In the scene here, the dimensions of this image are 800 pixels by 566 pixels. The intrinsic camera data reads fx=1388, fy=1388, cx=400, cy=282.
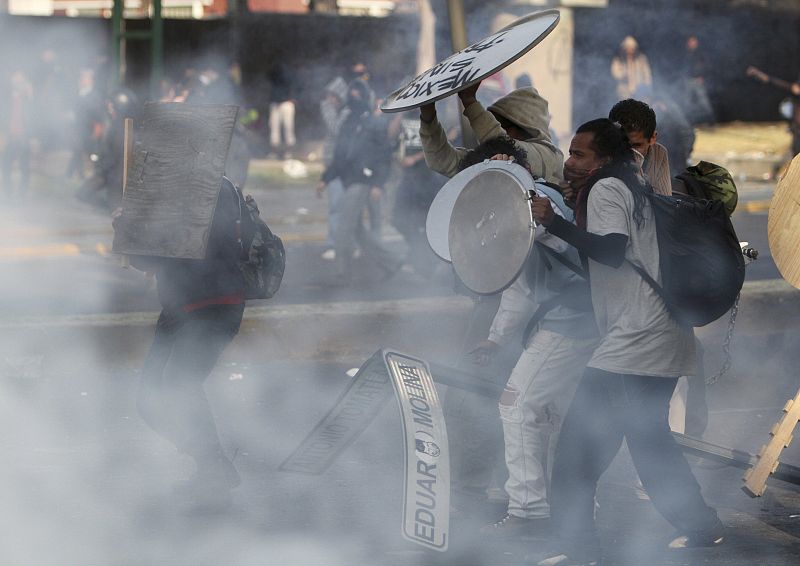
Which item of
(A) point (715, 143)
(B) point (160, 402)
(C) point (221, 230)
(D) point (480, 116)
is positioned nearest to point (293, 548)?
(B) point (160, 402)

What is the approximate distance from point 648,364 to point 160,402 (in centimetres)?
165

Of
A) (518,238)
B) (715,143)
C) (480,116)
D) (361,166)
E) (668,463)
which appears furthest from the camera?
(715,143)

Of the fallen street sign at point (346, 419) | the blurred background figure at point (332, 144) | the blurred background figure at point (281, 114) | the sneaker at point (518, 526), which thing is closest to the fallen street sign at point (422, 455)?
the fallen street sign at point (346, 419)

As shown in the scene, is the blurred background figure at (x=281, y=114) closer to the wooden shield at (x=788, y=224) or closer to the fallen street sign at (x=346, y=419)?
the fallen street sign at (x=346, y=419)

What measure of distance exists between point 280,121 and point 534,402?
15585mm

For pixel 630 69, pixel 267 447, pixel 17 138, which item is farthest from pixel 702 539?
pixel 630 69

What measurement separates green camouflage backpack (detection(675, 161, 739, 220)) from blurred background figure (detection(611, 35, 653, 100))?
35.3 feet

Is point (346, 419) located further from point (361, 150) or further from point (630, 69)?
point (630, 69)

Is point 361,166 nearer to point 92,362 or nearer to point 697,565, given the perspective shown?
point 92,362

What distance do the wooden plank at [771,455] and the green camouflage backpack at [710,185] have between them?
679 mm

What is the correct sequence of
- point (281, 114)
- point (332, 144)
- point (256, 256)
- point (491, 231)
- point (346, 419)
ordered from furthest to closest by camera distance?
point (281, 114) < point (332, 144) < point (256, 256) < point (346, 419) < point (491, 231)

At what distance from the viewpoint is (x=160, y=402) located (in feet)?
Answer: 15.2

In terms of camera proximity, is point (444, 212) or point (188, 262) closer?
point (444, 212)

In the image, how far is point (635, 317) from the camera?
3.99 meters
